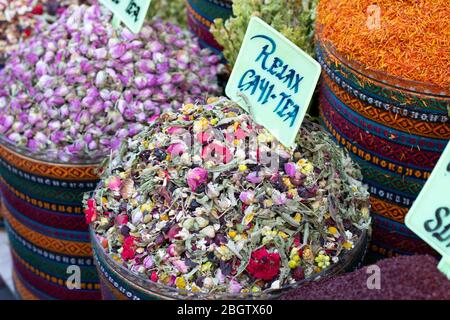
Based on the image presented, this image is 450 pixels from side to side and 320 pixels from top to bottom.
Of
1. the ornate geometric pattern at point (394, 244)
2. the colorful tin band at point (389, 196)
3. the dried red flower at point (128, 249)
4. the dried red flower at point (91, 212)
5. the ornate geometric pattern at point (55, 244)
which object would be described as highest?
the colorful tin band at point (389, 196)

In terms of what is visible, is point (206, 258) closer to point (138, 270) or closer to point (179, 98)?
point (138, 270)

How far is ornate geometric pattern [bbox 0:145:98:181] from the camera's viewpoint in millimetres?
2123

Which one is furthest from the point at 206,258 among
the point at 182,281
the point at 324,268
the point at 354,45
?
the point at 354,45

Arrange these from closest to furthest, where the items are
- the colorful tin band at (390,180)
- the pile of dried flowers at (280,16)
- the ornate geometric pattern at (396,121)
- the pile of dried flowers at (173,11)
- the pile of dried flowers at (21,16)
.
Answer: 1. the ornate geometric pattern at (396,121)
2. the colorful tin band at (390,180)
3. the pile of dried flowers at (280,16)
4. the pile of dried flowers at (21,16)
5. the pile of dried flowers at (173,11)

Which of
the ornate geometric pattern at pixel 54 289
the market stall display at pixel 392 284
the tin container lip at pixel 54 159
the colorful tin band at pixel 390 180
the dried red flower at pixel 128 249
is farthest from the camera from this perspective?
the ornate geometric pattern at pixel 54 289

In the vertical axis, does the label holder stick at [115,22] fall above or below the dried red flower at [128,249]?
above

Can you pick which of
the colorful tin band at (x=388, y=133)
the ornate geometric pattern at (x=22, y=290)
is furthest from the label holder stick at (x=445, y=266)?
the ornate geometric pattern at (x=22, y=290)

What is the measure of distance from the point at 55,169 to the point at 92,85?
268mm

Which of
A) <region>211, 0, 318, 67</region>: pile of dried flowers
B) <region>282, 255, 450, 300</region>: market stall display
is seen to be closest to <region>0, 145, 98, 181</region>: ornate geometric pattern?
<region>211, 0, 318, 67</region>: pile of dried flowers

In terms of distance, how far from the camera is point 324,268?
1.60 meters

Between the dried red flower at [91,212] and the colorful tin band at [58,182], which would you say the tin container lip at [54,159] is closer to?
the colorful tin band at [58,182]

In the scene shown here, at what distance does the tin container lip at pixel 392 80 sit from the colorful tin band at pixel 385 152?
0.53ft

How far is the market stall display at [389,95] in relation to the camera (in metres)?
1.71

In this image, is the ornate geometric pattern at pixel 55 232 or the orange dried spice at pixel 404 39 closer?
the orange dried spice at pixel 404 39
